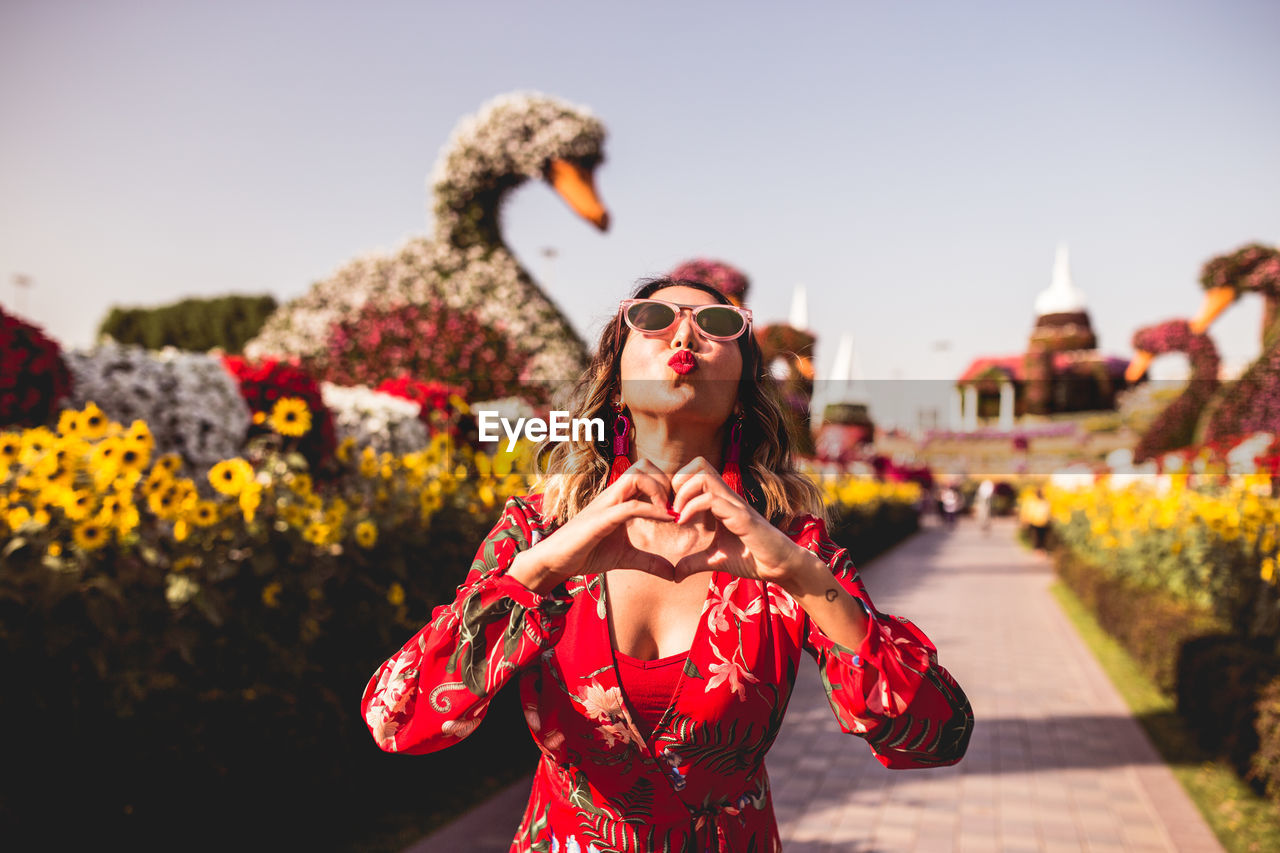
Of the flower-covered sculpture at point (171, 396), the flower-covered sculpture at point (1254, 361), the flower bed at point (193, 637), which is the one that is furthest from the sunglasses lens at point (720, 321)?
the flower-covered sculpture at point (1254, 361)

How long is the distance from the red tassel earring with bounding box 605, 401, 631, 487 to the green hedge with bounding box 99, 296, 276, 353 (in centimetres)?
2989

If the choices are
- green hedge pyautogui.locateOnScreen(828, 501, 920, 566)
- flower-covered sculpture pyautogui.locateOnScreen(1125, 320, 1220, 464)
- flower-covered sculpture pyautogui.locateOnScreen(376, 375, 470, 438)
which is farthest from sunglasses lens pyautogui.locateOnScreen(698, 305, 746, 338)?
green hedge pyautogui.locateOnScreen(828, 501, 920, 566)

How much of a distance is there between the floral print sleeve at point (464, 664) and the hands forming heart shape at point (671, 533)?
118 millimetres

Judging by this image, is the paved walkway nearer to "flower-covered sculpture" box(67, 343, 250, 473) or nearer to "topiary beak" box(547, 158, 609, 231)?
"flower-covered sculpture" box(67, 343, 250, 473)

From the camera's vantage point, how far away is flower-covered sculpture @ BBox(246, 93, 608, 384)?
1290cm

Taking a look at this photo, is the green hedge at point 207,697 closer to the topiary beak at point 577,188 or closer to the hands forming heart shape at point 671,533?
the hands forming heart shape at point 671,533

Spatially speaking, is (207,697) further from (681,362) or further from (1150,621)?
(1150,621)

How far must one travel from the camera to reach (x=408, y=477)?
4.71m

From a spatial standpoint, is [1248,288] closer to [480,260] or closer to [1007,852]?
[1007,852]

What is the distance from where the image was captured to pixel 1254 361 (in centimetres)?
845

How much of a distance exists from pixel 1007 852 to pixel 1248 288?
30.4ft

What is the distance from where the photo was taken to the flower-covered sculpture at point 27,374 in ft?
16.5

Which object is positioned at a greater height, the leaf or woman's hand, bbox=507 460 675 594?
woman's hand, bbox=507 460 675 594

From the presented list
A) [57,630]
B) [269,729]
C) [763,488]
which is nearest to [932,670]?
[763,488]
